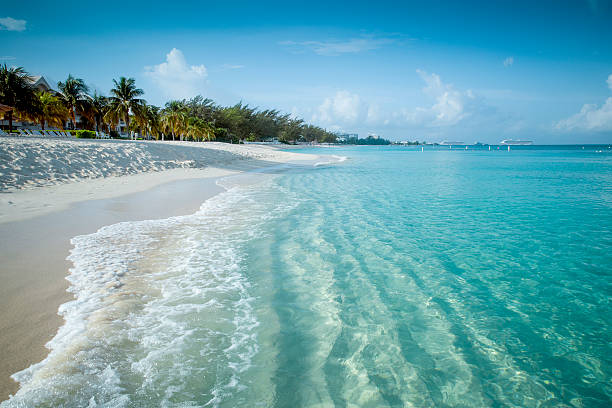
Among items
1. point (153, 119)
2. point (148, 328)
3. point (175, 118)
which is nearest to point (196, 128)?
point (175, 118)

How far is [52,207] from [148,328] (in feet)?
23.7

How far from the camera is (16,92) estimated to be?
1355 inches

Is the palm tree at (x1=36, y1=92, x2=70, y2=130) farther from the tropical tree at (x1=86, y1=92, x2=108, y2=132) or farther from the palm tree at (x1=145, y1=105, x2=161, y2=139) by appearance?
the palm tree at (x1=145, y1=105, x2=161, y2=139)

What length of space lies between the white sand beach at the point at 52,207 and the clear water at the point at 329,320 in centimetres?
27

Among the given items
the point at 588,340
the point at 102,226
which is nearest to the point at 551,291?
the point at 588,340

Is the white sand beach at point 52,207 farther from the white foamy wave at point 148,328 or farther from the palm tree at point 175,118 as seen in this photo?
the palm tree at point 175,118

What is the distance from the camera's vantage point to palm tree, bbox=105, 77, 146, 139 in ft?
149

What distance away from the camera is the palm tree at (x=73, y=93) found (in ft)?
152

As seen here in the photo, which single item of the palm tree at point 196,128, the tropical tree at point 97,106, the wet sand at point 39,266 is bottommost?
the wet sand at point 39,266

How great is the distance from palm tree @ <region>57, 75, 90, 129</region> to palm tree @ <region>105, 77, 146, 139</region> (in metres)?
5.62

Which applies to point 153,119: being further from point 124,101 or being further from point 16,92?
point 16,92

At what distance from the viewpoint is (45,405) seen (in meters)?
2.40

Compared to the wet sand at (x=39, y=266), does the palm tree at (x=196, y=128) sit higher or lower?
higher

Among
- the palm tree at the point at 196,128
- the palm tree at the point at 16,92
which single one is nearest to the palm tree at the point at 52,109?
the palm tree at the point at 16,92
